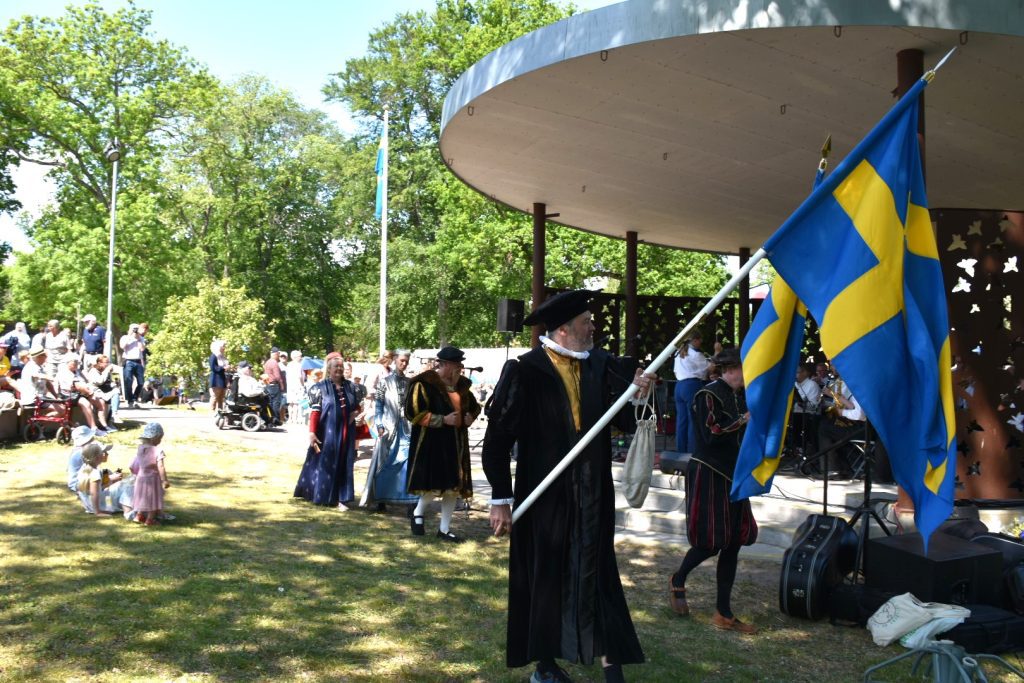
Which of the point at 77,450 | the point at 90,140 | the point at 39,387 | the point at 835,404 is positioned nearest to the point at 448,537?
the point at 77,450

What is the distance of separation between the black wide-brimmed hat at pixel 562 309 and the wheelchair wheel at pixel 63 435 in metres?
12.9

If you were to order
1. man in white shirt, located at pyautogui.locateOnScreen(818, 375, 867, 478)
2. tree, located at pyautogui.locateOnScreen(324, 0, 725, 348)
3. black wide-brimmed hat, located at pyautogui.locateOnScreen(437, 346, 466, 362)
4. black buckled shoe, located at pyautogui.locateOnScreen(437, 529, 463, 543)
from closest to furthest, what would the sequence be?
1. black wide-brimmed hat, located at pyautogui.locateOnScreen(437, 346, 466, 362)
2. black buckled shoe, located at pyautogui.locateOnScreen(437, 529, 463, 543)
3. man in white shirt, located at pyautogui.locateOnScreen(818, 375, 867, 478)
4. tree, located at pyautogui.locateOnScreen(324, 0, 725, 348)

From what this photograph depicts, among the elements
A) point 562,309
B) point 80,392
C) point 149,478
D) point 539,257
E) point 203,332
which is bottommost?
point 149,478

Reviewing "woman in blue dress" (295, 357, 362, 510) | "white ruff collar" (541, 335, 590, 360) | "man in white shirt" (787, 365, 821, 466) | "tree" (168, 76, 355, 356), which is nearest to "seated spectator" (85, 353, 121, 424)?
"woman in blue dress" (295, 357, 362, 510)

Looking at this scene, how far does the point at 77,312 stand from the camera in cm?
4125

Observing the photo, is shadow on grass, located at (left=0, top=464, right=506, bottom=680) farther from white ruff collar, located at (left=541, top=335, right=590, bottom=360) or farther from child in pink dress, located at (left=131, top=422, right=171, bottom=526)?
white ruff collar, located at (left=541, top=335, right=590, bottom=360)

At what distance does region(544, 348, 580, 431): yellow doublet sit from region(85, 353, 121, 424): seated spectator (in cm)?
1408

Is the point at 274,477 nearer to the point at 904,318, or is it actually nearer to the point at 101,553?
the point at 101,553

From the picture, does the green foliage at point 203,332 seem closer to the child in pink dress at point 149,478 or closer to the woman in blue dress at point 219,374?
the woman in blue dress at point 219,374

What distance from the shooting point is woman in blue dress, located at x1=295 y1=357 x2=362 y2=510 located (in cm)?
1029

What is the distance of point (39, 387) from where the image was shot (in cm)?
1507

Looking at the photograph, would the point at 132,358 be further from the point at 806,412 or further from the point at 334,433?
the point at 806,412

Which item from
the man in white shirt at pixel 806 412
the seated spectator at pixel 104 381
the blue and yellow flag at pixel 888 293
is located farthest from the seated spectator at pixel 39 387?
the blue and yellow flag at pixel 888 293

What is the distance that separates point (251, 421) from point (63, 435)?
172 inches
